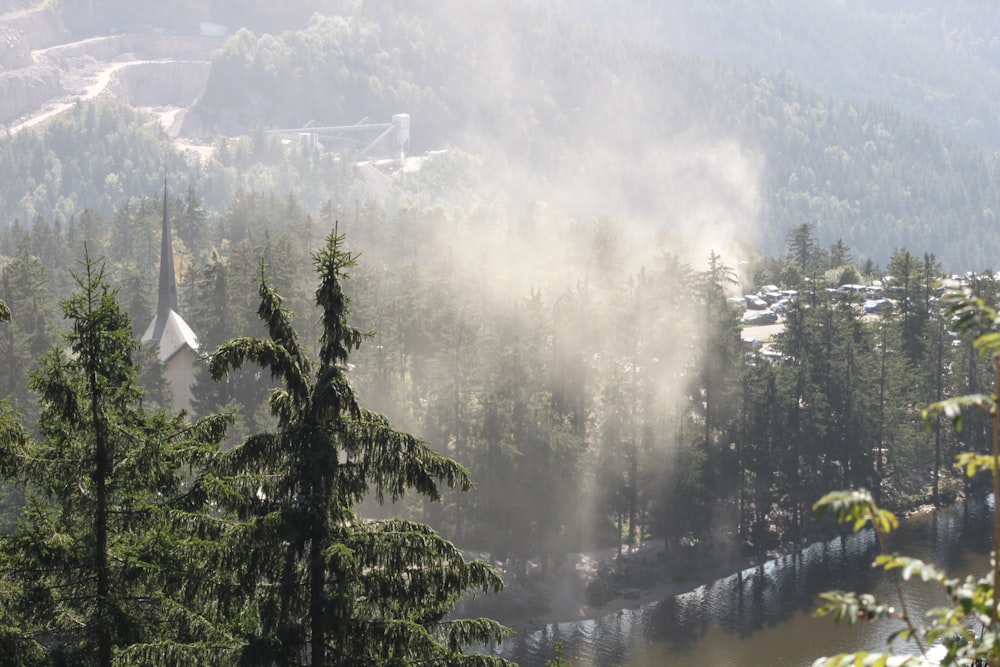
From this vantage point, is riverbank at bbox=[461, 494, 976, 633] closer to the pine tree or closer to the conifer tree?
the conifer tree

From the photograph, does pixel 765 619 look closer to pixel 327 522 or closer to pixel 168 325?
pixel 168 325

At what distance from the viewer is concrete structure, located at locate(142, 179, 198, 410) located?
8262 centimetres

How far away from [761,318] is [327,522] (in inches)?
3900

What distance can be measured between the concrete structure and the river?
101 feet

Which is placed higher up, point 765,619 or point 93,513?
point 93,513

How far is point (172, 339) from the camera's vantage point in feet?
281

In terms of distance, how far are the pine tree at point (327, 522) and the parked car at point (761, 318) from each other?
317ft

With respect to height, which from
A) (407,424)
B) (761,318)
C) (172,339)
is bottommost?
(407,424)

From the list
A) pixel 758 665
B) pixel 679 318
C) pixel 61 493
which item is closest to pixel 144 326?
pixel 679 318

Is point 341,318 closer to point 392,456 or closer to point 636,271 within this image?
point 392,456

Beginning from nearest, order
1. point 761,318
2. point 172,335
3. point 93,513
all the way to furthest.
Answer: point 93,513
point 172,335
point 761,318

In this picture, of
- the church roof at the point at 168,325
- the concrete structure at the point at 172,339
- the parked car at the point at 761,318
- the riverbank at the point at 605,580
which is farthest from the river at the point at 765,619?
the parked car at the point at 761,318

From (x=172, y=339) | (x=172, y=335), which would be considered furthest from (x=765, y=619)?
(x=172, y=335)

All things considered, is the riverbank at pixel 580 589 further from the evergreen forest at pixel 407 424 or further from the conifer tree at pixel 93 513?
the conifer tree at pixel 93 513
